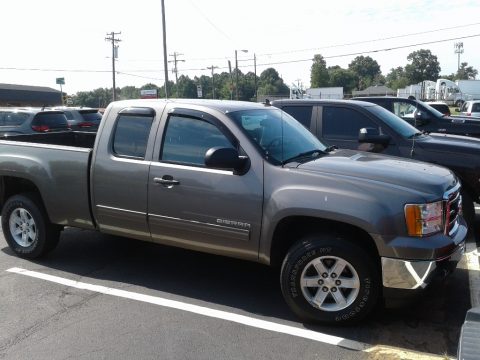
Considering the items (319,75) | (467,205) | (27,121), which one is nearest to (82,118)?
(27,121)

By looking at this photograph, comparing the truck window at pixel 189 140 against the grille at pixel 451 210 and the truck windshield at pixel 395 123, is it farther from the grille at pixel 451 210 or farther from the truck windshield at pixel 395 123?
the truck windshield at pixel 395 123

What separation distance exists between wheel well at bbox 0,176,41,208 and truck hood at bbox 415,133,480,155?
16.3 feet

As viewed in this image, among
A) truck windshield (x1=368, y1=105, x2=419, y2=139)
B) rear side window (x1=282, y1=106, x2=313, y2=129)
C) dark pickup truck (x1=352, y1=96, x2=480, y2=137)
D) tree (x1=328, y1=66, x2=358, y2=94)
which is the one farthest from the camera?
tree (x1=328, y1=66, x2=358, y2=94)

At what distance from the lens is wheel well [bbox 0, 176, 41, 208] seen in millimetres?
5842

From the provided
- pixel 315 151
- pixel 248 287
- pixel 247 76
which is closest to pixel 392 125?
pixel 315 151

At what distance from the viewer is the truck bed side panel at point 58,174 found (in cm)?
512

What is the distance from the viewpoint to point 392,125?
703 centimetres

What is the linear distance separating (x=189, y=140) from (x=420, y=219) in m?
2.13

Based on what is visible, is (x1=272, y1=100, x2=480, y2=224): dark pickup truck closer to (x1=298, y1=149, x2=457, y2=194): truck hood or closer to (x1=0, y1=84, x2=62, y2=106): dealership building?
(x1=298, y1=149, x2=457, y2=194): truck hood

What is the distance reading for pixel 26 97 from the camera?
73.8 meters

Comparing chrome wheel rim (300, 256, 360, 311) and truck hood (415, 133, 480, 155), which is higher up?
truck hood (415, 133, 480, 155)

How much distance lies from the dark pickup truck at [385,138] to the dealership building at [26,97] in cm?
6960

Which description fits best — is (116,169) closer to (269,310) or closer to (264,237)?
(264,237)

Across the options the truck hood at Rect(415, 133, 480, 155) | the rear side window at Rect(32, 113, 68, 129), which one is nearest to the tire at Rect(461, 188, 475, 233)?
the truck hood at Rect(415, 133, 480, 155)
